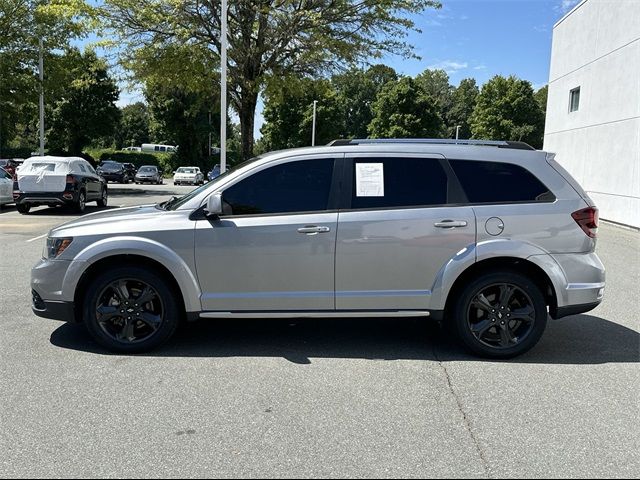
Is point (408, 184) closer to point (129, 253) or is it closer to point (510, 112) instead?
point (129, 253)

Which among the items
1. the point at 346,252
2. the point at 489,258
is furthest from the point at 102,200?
the point at 489,258

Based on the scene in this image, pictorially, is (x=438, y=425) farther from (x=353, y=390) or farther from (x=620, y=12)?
(x=620, y=12)

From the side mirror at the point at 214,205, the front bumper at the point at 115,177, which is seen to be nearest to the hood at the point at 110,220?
the side mirror at the point at 214,205

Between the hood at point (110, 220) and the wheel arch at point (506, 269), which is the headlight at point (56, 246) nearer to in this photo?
the hood at point (110, 220)

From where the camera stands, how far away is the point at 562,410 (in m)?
3.87

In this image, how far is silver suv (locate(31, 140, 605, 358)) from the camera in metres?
4.71

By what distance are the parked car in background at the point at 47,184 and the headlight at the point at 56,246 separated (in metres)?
12.4

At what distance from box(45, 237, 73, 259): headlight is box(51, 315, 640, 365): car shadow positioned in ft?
2.76

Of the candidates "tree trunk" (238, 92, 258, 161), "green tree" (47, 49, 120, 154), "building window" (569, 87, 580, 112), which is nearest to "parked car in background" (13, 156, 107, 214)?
"tree trunk" (238, 92, 258, 161)

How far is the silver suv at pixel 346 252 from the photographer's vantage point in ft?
15.4

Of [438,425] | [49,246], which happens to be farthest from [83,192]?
[438,425]

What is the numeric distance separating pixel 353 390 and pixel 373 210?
4.94 feet

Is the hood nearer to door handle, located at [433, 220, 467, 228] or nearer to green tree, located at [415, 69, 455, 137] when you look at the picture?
door handle, located at [433, 220, 467, 228]

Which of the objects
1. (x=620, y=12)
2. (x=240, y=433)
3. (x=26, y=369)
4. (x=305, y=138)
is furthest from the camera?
(x=305, y=138)
